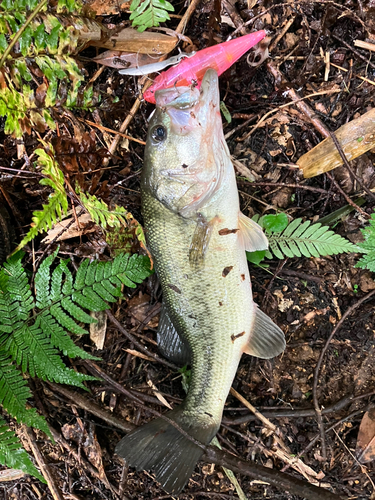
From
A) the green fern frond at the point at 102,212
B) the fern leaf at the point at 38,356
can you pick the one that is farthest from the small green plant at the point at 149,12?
the fern leaf at the point at 38,356

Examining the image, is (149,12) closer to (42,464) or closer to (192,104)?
(192,104)

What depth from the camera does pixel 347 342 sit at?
356cm

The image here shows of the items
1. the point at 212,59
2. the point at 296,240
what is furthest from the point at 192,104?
the point at 296,240

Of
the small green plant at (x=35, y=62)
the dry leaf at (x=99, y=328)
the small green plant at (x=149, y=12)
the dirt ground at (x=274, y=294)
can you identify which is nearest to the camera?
the small green plant at (x=35, y=62)

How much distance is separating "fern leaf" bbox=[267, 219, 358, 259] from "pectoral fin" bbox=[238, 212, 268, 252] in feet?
0.83

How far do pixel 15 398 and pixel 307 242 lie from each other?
8.84 ft

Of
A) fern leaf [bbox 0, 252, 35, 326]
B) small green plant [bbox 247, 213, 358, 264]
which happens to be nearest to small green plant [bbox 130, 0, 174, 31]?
small green plant [bbox 247, 213, 358, 264]

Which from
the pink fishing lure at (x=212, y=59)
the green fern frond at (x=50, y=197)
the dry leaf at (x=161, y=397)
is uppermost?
the pink fishing lure at (x=212, y=59)

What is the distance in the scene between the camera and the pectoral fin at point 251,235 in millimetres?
3109

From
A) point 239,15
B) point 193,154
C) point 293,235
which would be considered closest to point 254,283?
point 293,235

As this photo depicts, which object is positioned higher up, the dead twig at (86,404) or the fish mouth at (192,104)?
the fish mouth at (192,104)

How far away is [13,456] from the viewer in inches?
116

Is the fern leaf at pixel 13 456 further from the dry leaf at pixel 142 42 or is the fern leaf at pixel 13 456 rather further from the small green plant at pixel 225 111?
the dry leaf at pixel 142 42

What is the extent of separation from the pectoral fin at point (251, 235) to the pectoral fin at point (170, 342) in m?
0.93
